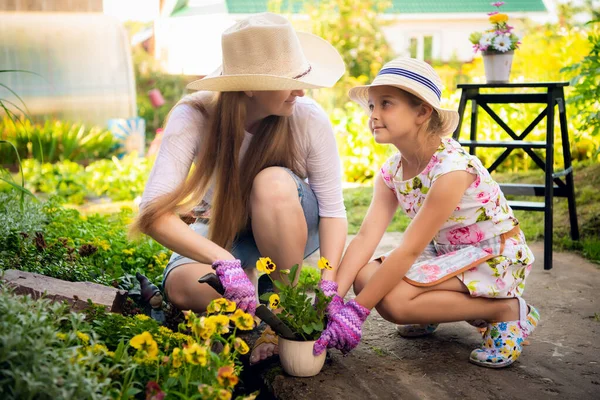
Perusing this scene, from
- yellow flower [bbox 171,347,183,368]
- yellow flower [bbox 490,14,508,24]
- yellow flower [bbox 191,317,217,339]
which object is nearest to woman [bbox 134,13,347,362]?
yellow flower [bbox 191,317,217,339]

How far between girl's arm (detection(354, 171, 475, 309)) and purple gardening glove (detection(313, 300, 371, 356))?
0.12 metres

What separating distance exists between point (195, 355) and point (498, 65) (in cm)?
281

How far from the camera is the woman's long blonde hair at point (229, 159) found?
2.29 metres

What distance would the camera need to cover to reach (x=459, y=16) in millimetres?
16828

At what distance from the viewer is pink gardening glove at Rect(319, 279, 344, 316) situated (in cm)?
208

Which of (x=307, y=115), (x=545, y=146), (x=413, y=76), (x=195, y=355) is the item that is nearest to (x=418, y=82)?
(x=413, y=76)

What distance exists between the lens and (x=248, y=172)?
7.89 ft

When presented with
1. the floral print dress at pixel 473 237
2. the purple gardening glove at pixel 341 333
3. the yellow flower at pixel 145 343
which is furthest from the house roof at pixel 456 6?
the yellow flower at pixel 145 343

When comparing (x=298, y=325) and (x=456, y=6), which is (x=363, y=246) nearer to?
(x=298, y=325)

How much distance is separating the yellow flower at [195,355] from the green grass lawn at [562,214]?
8.46 feet

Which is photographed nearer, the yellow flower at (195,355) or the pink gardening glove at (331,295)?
the yellow flower at (195,355)

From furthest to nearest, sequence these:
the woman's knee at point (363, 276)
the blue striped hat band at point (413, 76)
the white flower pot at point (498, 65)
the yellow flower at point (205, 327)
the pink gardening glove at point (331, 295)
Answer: the white flower pot at point (498, 65) → the woman's knee at point (363, 276) → the blue striped hat band at point (413, 76) → the pink gardening glove at point (331, 295) → the yellow flower at point (205, 327)

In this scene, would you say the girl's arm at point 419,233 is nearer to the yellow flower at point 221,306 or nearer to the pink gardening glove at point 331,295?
the pink gardening glove at point 331,295

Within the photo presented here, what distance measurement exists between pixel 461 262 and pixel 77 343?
125cm
